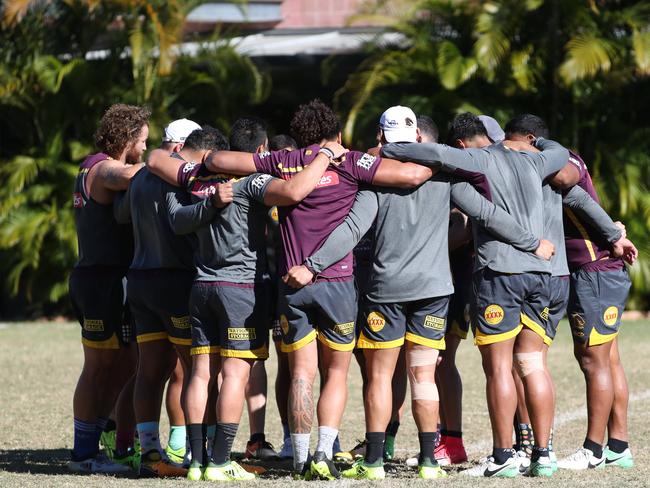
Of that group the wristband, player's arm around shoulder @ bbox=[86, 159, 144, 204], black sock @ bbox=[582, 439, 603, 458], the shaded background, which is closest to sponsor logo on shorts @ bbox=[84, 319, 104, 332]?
player's arm around shoulder @ bbox=[86, 159, 144, 204]

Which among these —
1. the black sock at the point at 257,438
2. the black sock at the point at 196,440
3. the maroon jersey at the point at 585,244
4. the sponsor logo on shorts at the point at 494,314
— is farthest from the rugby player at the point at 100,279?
the maroon jersey at the point at 585,244

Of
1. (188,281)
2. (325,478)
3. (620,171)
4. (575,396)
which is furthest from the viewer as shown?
(620,171)

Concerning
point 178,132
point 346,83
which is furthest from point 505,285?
point 346,83

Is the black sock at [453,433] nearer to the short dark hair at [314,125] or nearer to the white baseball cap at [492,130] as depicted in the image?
the white baseball cap at [492,130]

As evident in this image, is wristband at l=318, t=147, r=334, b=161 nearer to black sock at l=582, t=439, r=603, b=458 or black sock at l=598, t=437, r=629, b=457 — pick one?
black sock at l=582, t=439, r=603, b=458

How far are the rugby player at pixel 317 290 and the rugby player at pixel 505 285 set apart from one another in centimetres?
25

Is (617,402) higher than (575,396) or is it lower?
higher

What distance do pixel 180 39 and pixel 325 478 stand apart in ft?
43.4

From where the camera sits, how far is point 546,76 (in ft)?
61.1

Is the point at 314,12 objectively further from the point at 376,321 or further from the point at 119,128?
the point at 376,321

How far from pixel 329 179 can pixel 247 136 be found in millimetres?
718

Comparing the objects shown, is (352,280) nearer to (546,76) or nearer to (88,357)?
(88,357)

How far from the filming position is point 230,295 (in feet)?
22.7

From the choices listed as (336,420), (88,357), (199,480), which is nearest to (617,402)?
(336,420)
